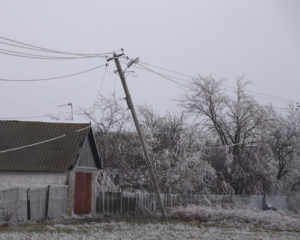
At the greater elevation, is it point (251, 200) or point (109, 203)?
point (251, 200)

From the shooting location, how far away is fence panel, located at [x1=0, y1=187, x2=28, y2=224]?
16484mm

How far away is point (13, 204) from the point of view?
17.1m

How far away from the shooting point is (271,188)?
3319 cm

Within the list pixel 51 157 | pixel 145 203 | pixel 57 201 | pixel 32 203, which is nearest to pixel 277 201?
pixel 145 203

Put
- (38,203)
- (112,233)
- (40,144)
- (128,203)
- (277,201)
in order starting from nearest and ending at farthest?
(112,233), (38,203), (40,144), (128,203), (277,201)

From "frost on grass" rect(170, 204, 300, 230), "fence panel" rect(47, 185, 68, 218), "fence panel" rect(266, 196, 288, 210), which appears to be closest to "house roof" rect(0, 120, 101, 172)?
"fence panel" rect(47, 185, 68, 218)

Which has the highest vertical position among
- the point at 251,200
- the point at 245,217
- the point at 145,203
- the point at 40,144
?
the point at 40,144

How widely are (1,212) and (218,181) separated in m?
19.2

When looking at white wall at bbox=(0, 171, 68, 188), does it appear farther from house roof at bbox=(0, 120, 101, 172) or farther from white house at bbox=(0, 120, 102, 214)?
house roof at bbox=(0, 120, 101, 172)

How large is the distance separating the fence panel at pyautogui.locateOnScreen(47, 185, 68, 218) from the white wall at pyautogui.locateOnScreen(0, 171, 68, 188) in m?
0.60

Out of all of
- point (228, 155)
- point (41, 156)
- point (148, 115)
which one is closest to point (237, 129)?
point (228, 155)

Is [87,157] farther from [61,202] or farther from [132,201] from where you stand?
[132,201]

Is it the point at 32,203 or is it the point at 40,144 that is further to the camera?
the point at 40,144

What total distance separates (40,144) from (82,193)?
3.33 metres
